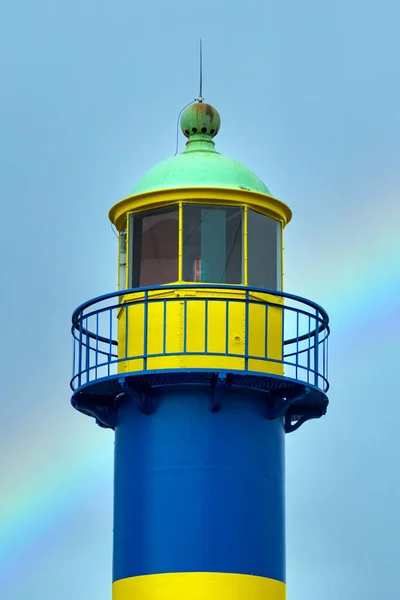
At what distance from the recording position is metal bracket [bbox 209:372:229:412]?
38.3m

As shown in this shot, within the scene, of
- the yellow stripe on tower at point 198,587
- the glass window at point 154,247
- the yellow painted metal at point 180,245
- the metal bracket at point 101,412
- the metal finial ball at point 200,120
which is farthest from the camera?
the metal finial ball at point 200,120

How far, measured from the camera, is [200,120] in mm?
41188

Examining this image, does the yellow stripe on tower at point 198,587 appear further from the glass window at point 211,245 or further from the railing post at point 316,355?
the glass window at point 211,245

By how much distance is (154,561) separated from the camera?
38.5m

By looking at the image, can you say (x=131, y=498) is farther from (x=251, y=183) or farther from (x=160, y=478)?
(x=251, y=183)

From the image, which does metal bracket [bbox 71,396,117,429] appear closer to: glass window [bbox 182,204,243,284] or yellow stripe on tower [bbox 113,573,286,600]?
glass window [bbox 182,204,243,284]

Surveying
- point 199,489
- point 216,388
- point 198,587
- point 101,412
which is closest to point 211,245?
point 216,388

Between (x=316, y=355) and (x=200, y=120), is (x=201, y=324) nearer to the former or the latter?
(x=316, y=355)

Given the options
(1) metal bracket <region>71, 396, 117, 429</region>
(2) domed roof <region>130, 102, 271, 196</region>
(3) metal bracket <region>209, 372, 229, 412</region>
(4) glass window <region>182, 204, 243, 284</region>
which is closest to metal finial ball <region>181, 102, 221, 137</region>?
(2) domed roof <region>130, 102, 271, 196</region>

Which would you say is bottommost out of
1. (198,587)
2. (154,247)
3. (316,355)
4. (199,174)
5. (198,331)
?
(198,587)

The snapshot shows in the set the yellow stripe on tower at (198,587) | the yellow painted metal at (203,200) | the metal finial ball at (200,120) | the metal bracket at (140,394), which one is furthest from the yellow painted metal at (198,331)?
the yellow stripe on tower at (198,587)

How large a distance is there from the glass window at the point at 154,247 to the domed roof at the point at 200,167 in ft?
1.85

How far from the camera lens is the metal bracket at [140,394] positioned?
3883 centimetres

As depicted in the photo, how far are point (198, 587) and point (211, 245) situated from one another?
21.6ft
